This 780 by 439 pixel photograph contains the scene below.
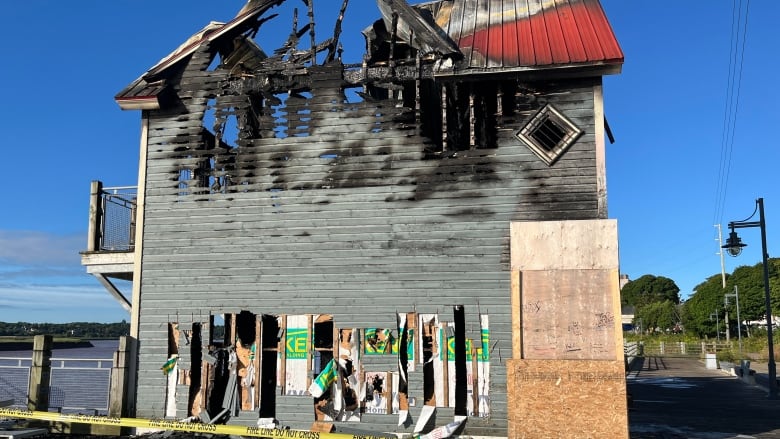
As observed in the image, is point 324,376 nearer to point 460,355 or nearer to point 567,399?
point 460,355

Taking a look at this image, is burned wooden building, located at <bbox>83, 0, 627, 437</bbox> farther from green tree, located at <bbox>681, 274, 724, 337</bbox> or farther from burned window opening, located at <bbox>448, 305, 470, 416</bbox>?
→ green tree, located at <bbox>681, 274, 724, 337</bbox>

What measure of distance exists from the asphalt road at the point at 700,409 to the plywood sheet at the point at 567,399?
1.38m

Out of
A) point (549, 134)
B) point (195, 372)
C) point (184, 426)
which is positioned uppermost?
point (549, 134)

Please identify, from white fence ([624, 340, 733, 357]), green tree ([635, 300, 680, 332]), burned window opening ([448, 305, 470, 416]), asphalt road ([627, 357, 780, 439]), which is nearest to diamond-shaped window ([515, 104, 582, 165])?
burned window opening ([448, 305, 470, 416])

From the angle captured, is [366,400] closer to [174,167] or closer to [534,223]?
[534,223]

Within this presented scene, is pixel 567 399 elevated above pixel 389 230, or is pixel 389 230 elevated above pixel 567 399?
pixel 389 230

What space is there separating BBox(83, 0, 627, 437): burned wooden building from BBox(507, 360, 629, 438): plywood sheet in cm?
4

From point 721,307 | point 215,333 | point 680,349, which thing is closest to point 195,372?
point 215,333

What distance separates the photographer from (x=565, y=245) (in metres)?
11.0

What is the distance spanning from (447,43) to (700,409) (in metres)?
12.6

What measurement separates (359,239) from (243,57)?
563 cm

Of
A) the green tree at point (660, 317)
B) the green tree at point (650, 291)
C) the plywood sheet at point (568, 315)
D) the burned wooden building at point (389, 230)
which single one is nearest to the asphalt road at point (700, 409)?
the plywood sheet at point (568, 315)

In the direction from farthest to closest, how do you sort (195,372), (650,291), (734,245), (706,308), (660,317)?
(650,291)
(660,317)
(706,308)
(734,245)
(195,372)

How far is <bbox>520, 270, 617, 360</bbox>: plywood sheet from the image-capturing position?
10633mm
